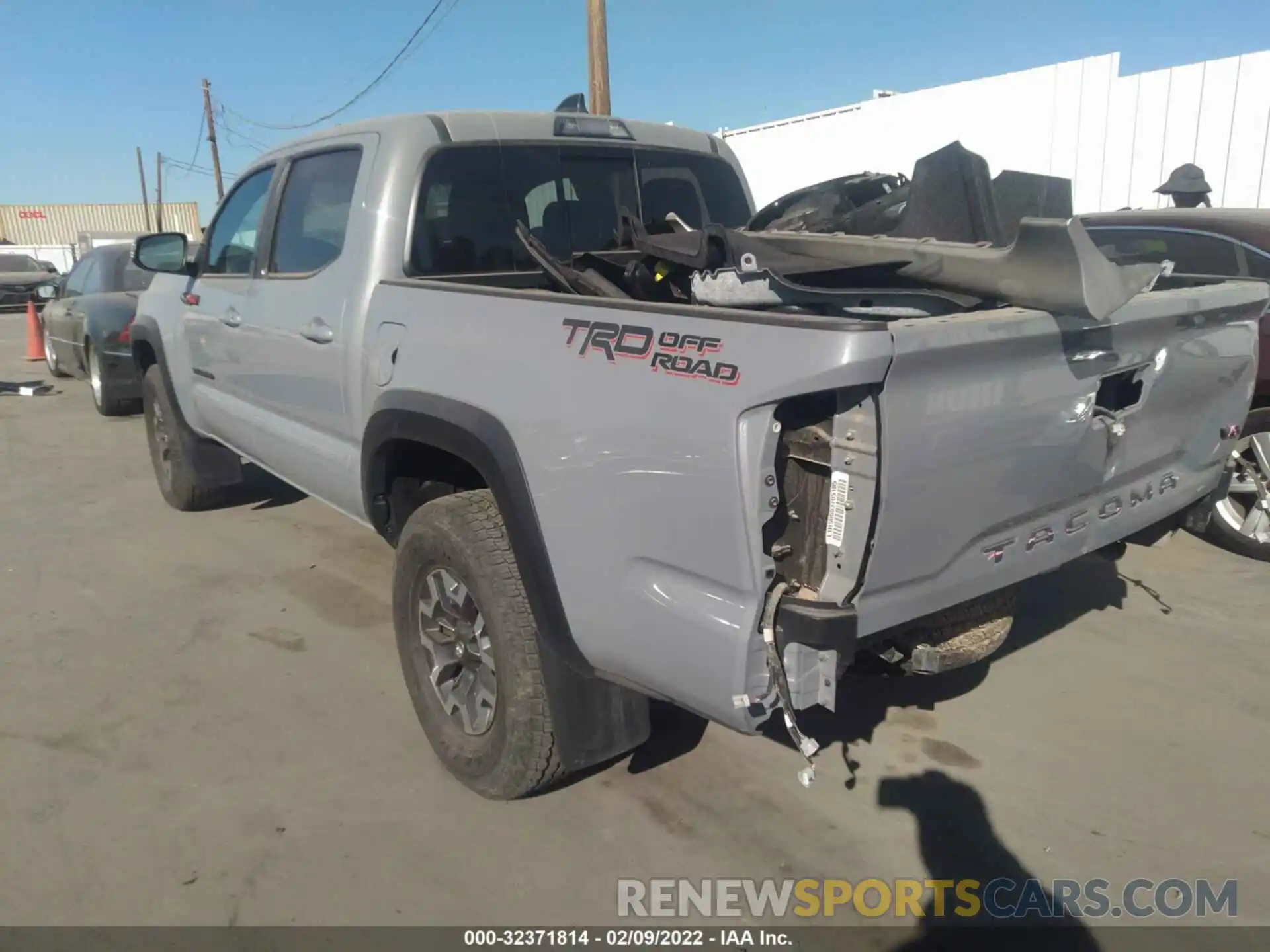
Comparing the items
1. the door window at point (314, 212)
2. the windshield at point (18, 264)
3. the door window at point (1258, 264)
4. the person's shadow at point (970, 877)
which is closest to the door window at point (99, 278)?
the door window at point (314, 212)

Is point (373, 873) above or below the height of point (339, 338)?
below

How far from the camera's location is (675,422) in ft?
6.81

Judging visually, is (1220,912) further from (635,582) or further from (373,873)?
(373,873)

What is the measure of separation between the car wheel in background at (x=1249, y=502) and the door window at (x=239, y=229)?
192 inches

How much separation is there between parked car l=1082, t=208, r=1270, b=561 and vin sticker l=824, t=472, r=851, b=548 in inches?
122

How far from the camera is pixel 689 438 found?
2043 mm

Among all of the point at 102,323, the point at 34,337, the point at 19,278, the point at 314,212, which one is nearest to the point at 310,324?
the point at 314,212

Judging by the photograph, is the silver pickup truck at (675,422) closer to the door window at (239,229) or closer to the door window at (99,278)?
the door window at (239,229)

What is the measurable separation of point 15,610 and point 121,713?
1.49 meters

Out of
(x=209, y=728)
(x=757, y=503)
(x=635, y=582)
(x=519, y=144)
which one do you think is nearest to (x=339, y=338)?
(x=519, y=144)

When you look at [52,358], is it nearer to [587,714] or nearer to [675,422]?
[587,714]

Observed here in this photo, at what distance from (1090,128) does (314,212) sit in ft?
41.8

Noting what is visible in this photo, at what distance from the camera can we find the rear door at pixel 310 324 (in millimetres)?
3531

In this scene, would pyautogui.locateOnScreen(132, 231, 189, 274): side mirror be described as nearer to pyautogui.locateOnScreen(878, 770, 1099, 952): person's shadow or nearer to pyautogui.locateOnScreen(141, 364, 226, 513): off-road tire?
pyautogui.locateOnScreen(141, 364, 226, 513): off-road tire
